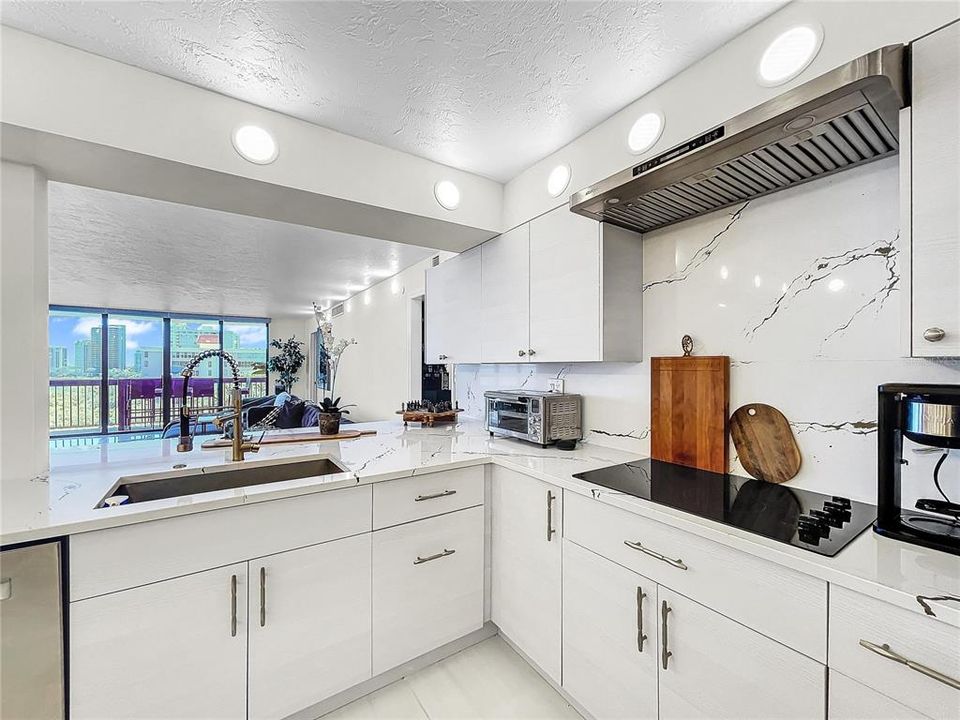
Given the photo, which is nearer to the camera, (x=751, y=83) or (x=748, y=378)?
(x=751, y=83)

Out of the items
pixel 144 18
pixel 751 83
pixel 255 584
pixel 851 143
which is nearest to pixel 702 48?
pixel 751 83

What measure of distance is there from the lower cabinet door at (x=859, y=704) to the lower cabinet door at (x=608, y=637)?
0.42 metres

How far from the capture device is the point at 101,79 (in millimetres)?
1345

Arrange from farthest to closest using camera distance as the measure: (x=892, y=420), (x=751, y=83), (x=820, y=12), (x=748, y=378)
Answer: (x=748, y=378) → (x=751, y=83) → (x=820, y=12) → (x=892, y=420)

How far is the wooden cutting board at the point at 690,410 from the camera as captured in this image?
5.18 feet

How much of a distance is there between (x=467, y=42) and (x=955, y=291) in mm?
1450

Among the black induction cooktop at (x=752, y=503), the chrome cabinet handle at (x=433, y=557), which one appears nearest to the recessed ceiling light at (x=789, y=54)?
the black induction cooktop at (x=752, y=503)

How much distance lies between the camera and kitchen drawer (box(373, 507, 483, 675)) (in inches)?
63.3

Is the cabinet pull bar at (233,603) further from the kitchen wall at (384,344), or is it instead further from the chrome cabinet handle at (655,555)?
the kitchen wall at (384,344)

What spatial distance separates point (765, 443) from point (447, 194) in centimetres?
176

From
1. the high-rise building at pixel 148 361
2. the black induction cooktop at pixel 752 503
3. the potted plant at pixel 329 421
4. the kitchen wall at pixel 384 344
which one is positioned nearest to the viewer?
the black induction cooktop at pixel 752 503

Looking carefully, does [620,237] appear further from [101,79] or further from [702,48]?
[101,79]

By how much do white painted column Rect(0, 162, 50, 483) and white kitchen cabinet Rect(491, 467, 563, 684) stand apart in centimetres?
176

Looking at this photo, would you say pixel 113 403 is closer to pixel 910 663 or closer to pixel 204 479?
pixel 204 479
